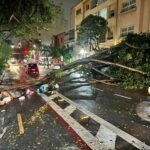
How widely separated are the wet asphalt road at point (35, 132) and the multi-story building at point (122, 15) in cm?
2200

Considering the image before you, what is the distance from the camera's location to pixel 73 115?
1023cm

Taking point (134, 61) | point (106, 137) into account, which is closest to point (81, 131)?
point (106, 137)

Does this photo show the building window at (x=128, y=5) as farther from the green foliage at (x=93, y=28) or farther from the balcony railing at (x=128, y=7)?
the green foliage at (x=93, y=28)

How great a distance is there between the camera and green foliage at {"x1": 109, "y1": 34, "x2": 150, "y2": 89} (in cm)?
1623

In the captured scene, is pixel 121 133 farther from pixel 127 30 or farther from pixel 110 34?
pixel 110 34

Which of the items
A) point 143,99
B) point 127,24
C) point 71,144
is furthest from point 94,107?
point 127,24

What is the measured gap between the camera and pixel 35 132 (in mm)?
8156

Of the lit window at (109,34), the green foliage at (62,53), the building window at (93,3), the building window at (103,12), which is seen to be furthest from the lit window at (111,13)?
the green foliage at (62,53)

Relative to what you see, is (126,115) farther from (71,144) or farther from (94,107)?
(71,144)

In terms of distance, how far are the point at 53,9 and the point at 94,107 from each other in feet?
17.6

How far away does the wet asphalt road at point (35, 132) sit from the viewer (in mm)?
7000

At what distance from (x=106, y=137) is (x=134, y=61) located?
33.6 feet

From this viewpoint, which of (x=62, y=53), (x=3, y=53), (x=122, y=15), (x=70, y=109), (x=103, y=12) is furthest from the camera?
(x=62, y=53)

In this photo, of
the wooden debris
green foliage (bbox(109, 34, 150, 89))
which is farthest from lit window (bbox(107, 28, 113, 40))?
the wooden debris
